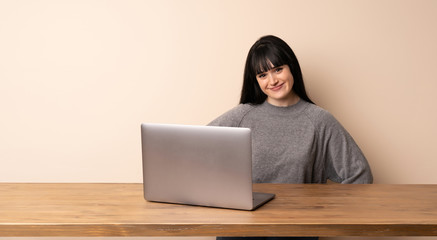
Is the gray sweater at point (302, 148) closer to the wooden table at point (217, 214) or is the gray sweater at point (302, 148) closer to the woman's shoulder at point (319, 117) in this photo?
the woman's shoulder at point (319, 117)

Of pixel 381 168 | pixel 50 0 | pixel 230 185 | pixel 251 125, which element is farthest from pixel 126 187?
pixel 381 168

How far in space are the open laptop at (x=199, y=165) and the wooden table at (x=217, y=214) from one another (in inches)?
1.7

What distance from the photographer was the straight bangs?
6.70 feet

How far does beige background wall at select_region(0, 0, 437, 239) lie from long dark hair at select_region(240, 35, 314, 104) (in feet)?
0.84

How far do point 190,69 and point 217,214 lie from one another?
3.63 feet

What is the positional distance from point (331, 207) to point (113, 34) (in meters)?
1.44

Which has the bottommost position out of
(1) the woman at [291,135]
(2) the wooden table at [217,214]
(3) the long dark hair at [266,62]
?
(2) the wooden table at [217,214]

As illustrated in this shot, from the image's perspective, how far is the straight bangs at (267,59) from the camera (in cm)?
204

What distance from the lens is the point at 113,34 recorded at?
2408mm

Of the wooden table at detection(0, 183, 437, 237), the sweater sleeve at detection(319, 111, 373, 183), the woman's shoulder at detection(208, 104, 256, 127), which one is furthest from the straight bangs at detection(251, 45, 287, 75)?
the wooden table at detection(0, 183, 437, 237)

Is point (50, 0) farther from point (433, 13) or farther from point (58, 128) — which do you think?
point (433, 13)

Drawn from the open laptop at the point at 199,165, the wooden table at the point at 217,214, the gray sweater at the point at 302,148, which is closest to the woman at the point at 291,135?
the gray sweater at the point at 302,148

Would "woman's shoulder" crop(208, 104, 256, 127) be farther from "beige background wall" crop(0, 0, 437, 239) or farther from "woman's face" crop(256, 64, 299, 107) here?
"beige background wall" crop(0, 0, 437, 239)

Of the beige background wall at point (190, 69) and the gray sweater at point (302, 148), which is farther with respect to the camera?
the beige background wall at point (190, 69)
